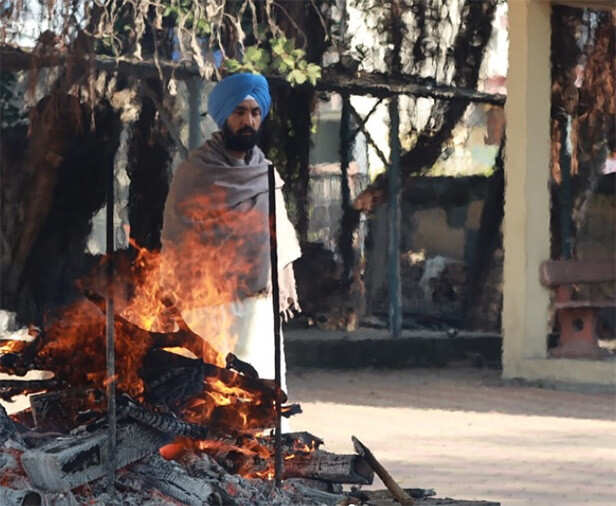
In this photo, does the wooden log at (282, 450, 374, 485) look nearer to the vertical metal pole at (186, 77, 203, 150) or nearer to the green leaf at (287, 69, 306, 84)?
the green leaf at (287, 69, 306, 84)

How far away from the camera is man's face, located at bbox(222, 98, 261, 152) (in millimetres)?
7883

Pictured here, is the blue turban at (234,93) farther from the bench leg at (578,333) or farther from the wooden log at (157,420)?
the bench leg at (578,333)

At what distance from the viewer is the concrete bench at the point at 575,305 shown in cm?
1346

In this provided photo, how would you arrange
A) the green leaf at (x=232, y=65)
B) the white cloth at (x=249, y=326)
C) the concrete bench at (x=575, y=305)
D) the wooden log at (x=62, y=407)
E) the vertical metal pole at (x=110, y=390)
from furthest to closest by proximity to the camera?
the concrete bench at (x=575, y=305) → the green leaf at (x=232, y=65) → the white cloth at (x=249, y=326) → the wooden log at (x=62, y=407) → the vertical metal pole at (x=110, y=390)

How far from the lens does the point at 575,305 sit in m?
13.4

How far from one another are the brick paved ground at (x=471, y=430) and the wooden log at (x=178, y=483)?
7.63ft

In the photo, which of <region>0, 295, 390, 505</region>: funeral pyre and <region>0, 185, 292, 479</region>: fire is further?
<region>0, 185, 292, 479</region>: fire

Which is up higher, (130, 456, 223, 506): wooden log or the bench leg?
(130, 456, 223, 506): wooden log

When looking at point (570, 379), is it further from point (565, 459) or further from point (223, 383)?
point (223, 383)

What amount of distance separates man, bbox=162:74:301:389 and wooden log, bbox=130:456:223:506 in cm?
155

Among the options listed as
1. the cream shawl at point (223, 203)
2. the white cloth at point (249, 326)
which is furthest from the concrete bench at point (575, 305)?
the white cloth at point (249, 326)

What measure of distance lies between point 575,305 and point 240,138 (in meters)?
6.00

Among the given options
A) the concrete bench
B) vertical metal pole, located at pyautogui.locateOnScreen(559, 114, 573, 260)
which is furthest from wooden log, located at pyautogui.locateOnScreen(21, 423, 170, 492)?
vertical metal pole, located at pyautogui.locateOnScreen(559, 114, 573, 260)

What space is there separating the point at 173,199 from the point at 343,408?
419 centimetres
